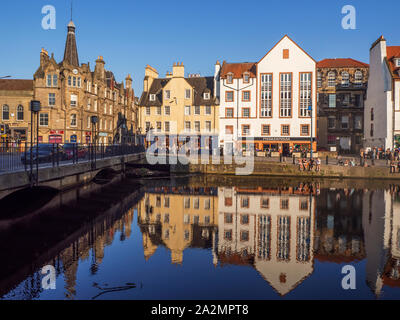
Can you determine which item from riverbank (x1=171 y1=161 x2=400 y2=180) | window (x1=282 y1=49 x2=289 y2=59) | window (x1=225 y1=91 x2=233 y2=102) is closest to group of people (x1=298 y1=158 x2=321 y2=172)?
riverbank (x1=171 y1=161 x2=400 y2=180)

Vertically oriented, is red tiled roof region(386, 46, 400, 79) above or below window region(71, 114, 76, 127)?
above

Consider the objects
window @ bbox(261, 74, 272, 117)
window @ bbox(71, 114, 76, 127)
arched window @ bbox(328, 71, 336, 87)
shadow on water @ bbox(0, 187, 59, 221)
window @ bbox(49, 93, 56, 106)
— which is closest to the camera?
shadow on water @ bbox(0, 187, 59, 221)

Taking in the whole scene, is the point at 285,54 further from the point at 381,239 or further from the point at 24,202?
the point at 24,202

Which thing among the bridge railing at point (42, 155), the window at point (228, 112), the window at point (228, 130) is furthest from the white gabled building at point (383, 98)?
the bridge railing at point (42, 155)

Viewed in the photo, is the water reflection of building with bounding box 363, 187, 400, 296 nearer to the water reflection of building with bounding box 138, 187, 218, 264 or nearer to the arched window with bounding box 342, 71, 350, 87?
the water reflection of building with bounding box 138, 187, 218, 264

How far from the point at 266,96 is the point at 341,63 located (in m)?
16.5

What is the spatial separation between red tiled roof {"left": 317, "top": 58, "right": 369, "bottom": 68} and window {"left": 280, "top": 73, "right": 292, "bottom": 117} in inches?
402

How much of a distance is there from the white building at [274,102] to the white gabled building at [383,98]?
835 cm

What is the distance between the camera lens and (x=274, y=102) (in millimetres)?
49938

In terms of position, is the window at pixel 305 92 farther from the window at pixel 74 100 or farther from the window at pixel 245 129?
the window at pixel 74 100

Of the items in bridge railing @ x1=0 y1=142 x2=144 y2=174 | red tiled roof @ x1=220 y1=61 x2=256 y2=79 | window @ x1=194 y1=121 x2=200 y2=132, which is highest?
red tiled roof @ x1=220 y1=61 x2=256 y2=79

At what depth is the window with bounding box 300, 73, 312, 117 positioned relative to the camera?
1939 inches
